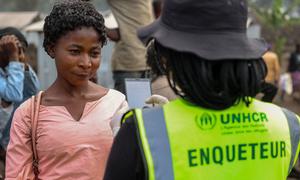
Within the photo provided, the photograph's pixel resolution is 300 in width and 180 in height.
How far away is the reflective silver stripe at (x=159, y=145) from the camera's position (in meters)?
2.09

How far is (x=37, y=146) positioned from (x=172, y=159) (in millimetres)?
872

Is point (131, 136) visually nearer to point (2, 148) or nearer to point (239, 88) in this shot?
point (239, 88)

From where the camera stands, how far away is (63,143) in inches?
109

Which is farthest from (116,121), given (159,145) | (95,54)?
(159,145)

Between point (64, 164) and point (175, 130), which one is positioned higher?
point (175, 130)

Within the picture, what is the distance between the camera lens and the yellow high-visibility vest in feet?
6.90

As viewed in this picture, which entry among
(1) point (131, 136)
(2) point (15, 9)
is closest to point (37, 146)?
(1) point (131, 136)

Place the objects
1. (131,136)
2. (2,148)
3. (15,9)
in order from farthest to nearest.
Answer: (15,9) < (2,148) < (131,136)

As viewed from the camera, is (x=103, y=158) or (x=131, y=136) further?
(x=103, y=158)

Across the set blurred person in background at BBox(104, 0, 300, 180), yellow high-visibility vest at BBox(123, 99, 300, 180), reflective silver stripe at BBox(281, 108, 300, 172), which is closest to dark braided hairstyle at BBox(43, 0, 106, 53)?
blurred person in background at BBox(104, 0, 300, 180)

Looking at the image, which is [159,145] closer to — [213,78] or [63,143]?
[213,78]

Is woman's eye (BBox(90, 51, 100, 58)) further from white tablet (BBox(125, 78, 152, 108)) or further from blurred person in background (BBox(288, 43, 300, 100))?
blurred person in background (BBox(288, 43, 300, 100))

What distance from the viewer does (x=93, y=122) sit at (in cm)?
283

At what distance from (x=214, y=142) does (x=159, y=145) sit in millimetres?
178
